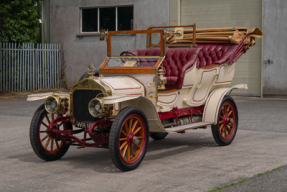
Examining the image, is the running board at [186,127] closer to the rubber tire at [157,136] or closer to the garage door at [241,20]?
the rubber tire at [157,136]

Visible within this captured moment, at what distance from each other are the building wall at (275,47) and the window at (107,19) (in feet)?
19.4

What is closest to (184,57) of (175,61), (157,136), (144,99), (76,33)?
(175,61)

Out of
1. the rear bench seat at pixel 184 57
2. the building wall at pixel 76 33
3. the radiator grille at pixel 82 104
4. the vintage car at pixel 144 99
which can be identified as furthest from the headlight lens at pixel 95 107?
the building wall at pixel 76 33

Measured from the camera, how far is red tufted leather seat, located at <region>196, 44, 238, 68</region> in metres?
8.33

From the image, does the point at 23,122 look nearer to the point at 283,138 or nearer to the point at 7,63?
the point at 283,138

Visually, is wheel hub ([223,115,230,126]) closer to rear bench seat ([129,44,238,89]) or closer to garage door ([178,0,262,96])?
rear bench seat ([129,44,238,89])

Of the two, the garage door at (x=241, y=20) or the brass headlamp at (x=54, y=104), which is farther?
the garage door at (x=241, y=20)

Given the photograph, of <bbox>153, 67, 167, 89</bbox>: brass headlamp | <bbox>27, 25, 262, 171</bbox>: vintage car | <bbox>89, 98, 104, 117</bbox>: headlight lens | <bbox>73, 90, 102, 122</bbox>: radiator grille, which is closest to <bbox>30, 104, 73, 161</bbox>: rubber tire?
<bbox>27, 25, 262, 171</bbox>: vintage car

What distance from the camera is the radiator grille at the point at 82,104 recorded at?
6.19 m

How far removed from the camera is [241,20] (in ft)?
56.7

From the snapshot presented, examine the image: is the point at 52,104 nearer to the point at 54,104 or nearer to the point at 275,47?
the point at 54,104

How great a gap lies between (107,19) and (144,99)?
1436 cm

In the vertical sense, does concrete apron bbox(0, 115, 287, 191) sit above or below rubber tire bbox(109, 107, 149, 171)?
below

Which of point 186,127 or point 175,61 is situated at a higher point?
point 175,61
